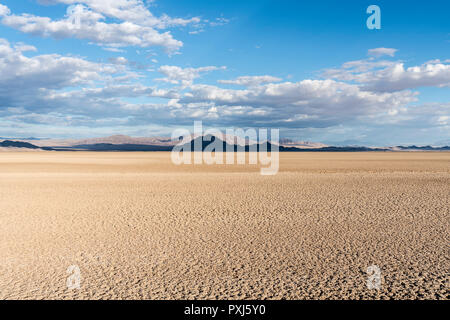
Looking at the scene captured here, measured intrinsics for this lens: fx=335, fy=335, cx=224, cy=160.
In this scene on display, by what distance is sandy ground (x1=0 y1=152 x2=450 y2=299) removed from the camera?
216 inches

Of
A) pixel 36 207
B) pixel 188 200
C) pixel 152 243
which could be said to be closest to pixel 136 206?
pixel 188 200

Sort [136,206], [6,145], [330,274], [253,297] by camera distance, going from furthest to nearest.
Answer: [6,145]
[136,206]
[330,274]
[253,297]

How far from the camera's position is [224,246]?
773 cm

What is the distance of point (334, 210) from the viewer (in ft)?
38.2

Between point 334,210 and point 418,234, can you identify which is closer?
point 418,234

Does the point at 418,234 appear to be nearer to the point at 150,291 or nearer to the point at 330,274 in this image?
the point at 330,274

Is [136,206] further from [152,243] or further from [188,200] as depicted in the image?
[152,243]

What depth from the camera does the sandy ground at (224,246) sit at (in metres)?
5.48
